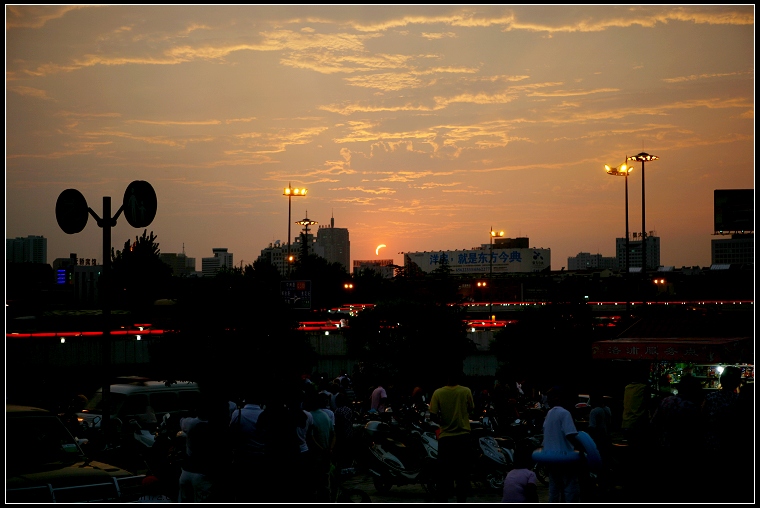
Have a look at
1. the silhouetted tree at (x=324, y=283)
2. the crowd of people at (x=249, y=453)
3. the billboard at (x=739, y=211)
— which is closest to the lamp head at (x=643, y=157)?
the billboard at (x=739, y=211)

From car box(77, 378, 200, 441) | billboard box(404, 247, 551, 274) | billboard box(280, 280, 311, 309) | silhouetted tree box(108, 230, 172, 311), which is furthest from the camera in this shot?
billboard box(404, 247, 551, 274)

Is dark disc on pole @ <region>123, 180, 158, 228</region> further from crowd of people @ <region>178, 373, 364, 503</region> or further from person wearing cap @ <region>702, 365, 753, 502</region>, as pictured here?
person wearing cap @ <region>702, 365, 753, 502</region>

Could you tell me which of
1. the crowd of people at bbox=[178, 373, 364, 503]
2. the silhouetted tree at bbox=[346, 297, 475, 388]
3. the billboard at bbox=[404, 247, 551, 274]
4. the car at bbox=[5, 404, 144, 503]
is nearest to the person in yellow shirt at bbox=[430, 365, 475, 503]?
the crowd of people at bbox=[178, 373, 364, 503]

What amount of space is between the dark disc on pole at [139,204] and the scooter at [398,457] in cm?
505

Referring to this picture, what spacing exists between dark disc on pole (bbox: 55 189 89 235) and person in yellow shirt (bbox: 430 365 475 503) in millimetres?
6155

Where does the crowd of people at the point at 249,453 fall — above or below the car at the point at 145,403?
above

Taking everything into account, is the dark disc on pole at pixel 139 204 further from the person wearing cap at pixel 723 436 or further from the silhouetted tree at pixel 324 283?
the silhouetted tree at pixel 324 283

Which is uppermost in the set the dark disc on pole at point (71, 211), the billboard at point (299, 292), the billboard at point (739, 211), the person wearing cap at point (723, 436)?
the billboard at point (739, 211)

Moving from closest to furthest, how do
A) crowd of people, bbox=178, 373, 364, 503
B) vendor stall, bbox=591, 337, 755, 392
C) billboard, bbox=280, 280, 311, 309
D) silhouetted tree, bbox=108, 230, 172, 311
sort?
1. crowd of people, bbox=178, 373, 364, 503
2. vendor stall, bbox=591, 337, 755, 392
3. billboard, bbox=280, 280, 311, 309
4. silhouetted tree, bbox=108, 230, 172, 311

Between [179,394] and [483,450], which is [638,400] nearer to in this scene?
[483,450]

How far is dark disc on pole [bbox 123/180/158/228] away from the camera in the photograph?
12445mm

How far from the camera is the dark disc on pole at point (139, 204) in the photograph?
12445mm

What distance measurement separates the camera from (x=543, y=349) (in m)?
34.1

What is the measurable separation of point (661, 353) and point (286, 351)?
33.9 feet
